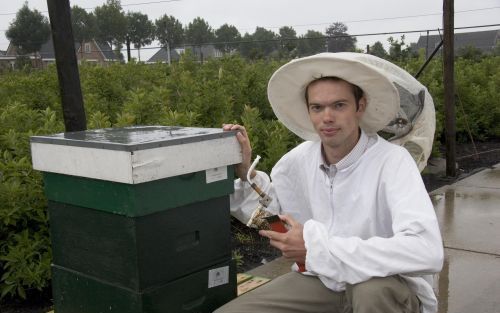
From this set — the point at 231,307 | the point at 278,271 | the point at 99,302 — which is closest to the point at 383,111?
the point at 231,307

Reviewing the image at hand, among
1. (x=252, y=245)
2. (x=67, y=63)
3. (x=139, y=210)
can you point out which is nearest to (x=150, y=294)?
(x=139, y=210)

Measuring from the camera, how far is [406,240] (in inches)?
80.4

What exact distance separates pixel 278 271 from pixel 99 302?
2.04 m

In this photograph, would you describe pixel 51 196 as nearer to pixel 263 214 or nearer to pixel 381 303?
pixel 263 214

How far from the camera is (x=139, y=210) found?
2068mm

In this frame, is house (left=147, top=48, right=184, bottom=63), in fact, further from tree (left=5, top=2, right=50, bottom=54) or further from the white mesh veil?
tree (left=5, top=2, right=50, bottom=54)

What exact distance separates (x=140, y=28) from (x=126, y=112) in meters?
65.3

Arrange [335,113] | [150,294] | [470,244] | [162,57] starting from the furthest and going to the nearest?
[162,57] < [470,244] < [335,113] < [150,294]

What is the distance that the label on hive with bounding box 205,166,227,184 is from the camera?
7.72ft

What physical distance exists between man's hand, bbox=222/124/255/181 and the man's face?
0.32 metres

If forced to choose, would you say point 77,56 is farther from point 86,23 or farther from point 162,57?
point 86,23

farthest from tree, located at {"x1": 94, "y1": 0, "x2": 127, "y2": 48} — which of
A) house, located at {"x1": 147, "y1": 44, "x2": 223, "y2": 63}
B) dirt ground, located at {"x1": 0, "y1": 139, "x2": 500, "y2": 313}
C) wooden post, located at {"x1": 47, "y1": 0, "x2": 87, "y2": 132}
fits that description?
wooden post, located at {"x1": 47, "y1": 0, "x2": 87, "y2": 132}

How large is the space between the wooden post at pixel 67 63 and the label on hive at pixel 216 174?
39.9 inches

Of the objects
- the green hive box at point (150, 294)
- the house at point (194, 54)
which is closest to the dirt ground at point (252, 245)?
the green hive box at point (150, 294)
